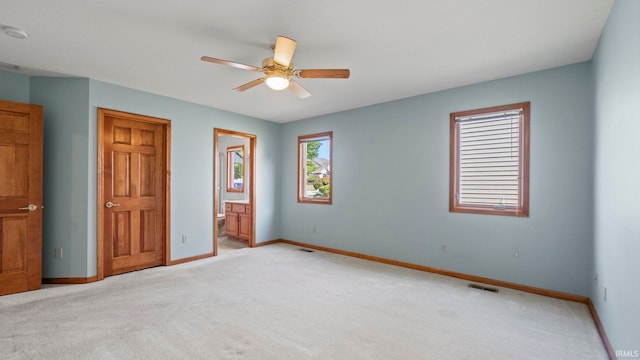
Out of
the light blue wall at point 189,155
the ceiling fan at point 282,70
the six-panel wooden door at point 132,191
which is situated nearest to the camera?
the ceiling fan at point 282,70

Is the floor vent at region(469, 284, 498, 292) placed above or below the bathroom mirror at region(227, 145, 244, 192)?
below

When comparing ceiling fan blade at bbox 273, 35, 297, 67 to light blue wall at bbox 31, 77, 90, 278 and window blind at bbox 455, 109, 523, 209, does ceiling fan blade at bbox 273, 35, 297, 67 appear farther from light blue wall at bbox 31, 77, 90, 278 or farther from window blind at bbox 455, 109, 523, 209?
light blue wall at bbox 31, 77, 90, 278

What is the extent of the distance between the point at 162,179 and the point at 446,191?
4120mm

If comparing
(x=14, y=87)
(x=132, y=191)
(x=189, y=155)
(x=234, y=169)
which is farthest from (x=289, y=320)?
(x=234, y=169)

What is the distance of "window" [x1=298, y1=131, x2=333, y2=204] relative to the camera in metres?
5.56

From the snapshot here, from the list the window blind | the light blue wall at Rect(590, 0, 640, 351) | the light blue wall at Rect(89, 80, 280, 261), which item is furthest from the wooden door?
the light blue wall at Rect(590, 0, 640, 351)

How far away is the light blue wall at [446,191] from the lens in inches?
123

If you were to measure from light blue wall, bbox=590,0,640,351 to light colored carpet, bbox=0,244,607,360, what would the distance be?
46 cm

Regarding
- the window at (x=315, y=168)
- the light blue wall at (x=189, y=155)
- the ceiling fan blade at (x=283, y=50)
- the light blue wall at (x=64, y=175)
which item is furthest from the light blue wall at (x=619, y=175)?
the light blue wall at (x=64, y=175)

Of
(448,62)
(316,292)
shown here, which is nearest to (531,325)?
(316,292)

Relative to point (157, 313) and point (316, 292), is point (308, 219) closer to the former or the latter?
point (316, 292)

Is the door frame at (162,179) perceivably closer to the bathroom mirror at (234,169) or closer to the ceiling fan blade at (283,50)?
the ceiling fan blade at (283,50)

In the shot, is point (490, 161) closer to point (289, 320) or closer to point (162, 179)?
point (289, 320)

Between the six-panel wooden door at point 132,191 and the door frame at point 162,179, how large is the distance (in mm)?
16
